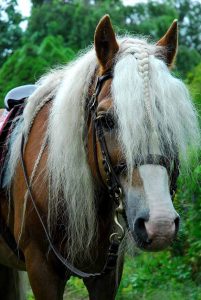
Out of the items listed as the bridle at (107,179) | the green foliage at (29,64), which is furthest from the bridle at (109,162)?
→ the green foliage at (29,64)

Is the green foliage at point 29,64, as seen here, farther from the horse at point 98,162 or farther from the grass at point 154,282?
the horse at point 98,162

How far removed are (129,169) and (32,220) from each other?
894mm

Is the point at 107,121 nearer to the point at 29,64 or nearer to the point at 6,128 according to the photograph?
the point at 6,128

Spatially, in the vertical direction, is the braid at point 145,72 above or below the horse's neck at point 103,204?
above

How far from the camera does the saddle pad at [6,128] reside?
3980 millimetres

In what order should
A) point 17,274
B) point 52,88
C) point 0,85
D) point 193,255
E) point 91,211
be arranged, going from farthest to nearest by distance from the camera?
point 0,85 < point 193,255 < point 17,274 < point 52,88 < point 91,211

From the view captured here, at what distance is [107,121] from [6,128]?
1.11 m

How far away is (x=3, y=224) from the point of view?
4129mm

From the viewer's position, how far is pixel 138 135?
9.75ft

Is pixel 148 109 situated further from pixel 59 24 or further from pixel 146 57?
pixel 59 24

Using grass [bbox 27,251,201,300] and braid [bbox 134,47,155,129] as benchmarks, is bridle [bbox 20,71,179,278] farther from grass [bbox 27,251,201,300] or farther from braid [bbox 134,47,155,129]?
grass [bbox 27,251,201,300]

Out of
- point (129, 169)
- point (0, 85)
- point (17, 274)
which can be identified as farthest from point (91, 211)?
point (0, 85)

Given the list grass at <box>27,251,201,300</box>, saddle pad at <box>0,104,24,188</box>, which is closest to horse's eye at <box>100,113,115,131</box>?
saddle pad at <box>0,104,24,188</box>

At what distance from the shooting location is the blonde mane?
9.91ft
